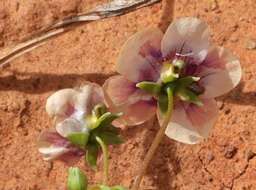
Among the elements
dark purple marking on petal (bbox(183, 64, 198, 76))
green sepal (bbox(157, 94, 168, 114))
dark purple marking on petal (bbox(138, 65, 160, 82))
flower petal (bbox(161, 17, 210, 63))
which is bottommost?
green sepal (bbox(157, 94, 168, 114))

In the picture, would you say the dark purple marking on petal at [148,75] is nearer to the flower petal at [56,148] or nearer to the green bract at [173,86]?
the green bract at [173,86]

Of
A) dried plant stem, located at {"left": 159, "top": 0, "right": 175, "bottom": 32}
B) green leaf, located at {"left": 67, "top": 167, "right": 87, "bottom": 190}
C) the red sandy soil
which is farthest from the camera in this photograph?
dried plant stem, located at {"left": 159, "top": 0, "right": 175, "bottom": 32}

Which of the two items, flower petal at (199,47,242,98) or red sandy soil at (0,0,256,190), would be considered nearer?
flower petal at (199,47,242,98)

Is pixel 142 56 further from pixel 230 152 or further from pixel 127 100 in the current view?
pixel 230 152

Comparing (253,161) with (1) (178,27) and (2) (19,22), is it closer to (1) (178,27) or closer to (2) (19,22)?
(1) (178,27)

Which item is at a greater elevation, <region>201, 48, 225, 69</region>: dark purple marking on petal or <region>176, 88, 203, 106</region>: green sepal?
<region>201, 48, 225, 69</region>: dark purple marking on petal

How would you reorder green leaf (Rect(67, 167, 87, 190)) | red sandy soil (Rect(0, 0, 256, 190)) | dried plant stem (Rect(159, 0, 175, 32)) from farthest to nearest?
dried plant stem (Rect(159, 0, 175, 32)) → red sandy soil (Rect(0, 0, 256, 190)) → green leaf (Rect(67, 167, 87, 190))

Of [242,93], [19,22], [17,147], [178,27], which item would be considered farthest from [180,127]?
[19,22]

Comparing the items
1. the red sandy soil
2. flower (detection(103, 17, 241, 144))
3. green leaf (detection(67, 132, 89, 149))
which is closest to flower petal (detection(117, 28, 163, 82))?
flower (detection(103, 17, 241, 144))

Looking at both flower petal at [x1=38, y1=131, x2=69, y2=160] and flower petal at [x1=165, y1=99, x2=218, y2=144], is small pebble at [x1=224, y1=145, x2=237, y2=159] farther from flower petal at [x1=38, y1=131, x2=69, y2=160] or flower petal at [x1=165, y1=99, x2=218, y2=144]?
flower petal at [x1=38, y1=131, x2=69, y2=160]
